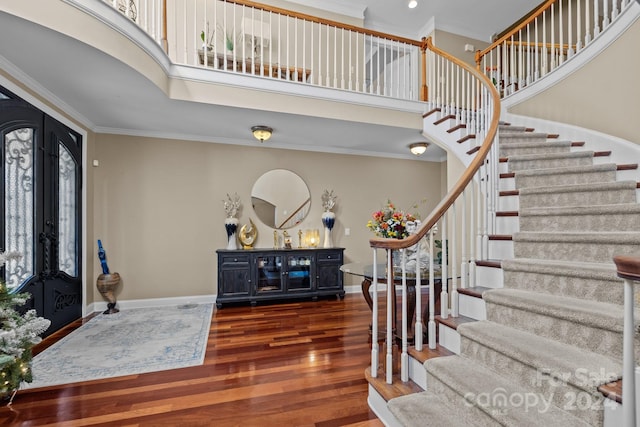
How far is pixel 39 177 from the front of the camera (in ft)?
10.2

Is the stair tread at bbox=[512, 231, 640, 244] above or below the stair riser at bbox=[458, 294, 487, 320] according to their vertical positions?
above

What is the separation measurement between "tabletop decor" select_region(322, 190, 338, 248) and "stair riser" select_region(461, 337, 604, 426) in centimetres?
346

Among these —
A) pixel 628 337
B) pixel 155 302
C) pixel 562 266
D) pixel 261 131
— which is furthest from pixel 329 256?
pixel 628 337

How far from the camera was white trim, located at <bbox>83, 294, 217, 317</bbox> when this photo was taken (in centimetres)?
417

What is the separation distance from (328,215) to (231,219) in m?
1.57

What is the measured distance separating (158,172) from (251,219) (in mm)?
1518

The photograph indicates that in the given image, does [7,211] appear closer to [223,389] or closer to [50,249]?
[50,249]

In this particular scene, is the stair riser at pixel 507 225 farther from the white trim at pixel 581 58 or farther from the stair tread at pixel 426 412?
the white trim at pixel 581 58

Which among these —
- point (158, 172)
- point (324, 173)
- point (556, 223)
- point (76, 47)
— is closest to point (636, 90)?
point (556, 223)

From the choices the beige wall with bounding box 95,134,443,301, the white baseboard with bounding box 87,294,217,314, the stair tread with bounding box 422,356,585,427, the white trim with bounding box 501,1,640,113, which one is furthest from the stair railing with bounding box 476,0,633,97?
the white baseboard with bounding box 87,294,217,314

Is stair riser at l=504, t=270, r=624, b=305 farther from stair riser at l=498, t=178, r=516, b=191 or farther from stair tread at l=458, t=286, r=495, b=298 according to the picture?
stair riser at l=498, t=178, r=516, b=191

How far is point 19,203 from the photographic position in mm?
2867

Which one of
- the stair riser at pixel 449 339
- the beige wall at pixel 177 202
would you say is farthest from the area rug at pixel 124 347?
the stair riser at pixel 449 339

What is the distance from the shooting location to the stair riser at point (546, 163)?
2.98 metres
